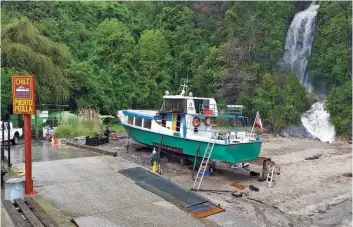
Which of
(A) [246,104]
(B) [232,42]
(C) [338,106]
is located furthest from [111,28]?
(C) [338,106]

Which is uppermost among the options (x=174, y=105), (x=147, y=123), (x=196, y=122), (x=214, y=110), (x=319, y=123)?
(x=174, y=105)

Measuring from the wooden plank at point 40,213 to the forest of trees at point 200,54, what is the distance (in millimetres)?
20397

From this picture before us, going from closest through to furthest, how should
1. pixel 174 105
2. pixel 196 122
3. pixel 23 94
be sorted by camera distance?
pixel 23 94, pixel 196 122, pixel 174 105

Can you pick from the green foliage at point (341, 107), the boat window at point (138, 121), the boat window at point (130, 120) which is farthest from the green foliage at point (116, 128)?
the green foliage at point (341, 107)

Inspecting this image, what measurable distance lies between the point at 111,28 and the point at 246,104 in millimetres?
20127

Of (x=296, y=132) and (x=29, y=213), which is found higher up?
(x=29, y=213)

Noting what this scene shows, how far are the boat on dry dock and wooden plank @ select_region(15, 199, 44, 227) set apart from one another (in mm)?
8167

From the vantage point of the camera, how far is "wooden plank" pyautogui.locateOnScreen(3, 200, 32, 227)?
7.61 meters

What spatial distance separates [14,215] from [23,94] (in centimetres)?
309

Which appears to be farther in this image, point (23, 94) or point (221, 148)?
point (221, 148)

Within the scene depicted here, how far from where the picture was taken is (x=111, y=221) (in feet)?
26.7

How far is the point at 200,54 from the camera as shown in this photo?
145ft

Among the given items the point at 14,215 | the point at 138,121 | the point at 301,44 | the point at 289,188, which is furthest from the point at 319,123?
the point at 14,215

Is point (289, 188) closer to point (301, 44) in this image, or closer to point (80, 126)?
point (80, 126)
